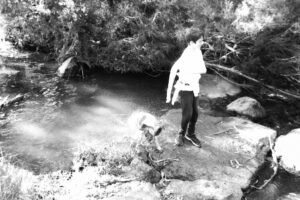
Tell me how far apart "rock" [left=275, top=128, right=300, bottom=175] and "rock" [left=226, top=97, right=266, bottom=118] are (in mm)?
1439

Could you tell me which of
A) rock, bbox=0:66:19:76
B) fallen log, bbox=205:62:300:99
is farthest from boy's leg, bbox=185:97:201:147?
rock, bbox=0:66:19:76

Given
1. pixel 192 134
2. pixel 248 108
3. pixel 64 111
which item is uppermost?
pixel 192 134

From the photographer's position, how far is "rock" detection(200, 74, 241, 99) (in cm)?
1030

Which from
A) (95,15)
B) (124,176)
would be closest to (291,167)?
(124,176)

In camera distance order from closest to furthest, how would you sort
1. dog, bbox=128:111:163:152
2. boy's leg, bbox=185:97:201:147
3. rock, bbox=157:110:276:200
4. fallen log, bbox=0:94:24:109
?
rock, bbox=157:110:276:200, boy's leg, bbox=185:97:201:147, dog, bbox=128:111:163:152, fallen log, bbox=0:94:24:109

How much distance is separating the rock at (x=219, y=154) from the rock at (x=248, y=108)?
702mm

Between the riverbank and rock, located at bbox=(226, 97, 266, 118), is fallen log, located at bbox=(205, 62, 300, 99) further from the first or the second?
the riverbank

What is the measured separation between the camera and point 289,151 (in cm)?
698

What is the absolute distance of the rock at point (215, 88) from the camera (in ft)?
33.8

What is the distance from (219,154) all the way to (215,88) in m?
4.36

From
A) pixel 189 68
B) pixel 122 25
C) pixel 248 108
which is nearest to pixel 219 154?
pixel 189 68

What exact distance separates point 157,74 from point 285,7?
4.80 meters

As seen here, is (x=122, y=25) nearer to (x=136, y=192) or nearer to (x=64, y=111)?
(x=64, y=111)

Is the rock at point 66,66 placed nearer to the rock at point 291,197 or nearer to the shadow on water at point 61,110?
the shadow on water at point 61,110
